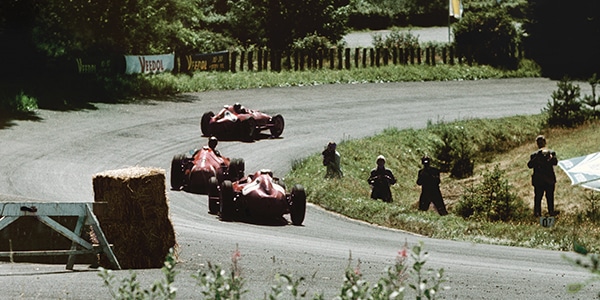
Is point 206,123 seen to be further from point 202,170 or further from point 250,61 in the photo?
point 250,61

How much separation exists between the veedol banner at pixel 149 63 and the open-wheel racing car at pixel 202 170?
17.8 m

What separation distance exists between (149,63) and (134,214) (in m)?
30.7

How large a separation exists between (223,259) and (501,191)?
36.9ft

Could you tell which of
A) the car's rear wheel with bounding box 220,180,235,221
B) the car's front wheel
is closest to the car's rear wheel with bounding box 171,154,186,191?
the car's rear wheel with bounding box 220,180,235,221

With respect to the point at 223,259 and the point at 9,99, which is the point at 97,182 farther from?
the point at 9,99

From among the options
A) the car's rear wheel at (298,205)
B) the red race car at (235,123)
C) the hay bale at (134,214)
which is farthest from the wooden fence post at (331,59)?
the hay bale at (134,214)

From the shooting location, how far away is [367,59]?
5225 cm

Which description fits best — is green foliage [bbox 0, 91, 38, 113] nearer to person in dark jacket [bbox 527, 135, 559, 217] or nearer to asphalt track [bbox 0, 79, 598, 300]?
asphalt track [bbox 0, 79, 598, 300]

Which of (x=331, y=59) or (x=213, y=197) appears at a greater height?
(x=331, y=59)

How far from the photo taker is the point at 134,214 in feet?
43.9

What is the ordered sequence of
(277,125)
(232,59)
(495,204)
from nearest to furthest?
1. (495,204)
2. (277,125)
3. (232,59)

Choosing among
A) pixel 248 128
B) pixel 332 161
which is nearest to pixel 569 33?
pixel 248 128

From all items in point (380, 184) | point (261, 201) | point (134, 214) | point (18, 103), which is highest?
point (134, 214)

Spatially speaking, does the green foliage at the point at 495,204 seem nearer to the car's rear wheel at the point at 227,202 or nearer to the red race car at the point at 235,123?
the car's rear wheel at the point at 227,202
